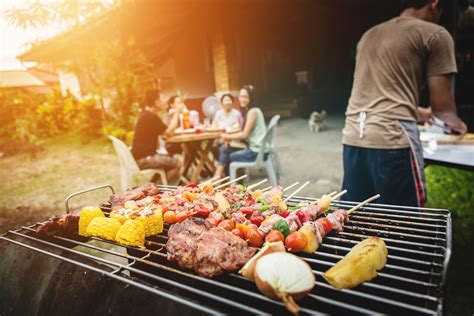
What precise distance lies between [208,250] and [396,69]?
97.1 inches

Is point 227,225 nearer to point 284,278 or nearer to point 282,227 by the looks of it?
point 282,227

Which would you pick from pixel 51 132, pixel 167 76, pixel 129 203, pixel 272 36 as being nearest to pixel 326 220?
pixel 129 203

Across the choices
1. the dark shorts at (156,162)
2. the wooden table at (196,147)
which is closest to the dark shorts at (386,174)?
the wooden table at (196,147)

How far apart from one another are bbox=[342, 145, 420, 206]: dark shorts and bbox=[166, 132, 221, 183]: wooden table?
4049 mm

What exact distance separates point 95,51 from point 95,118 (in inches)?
148

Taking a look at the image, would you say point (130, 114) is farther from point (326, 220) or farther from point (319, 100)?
point (326, 220)

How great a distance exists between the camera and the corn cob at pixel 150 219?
2.15 meters

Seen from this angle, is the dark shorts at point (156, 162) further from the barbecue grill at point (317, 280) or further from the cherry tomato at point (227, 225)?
the cherry tomato at point (227, 225)

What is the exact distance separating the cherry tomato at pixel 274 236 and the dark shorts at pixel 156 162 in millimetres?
5116

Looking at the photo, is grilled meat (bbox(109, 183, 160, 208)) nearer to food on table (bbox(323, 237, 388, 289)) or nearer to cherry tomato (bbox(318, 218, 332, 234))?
cherry tomato (bbox(318, 218, 332, 234))

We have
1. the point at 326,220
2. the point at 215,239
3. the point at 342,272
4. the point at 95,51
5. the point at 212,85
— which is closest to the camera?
the point at 342,272

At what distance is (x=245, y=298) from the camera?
184 cm

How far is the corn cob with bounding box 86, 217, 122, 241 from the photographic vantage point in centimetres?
215

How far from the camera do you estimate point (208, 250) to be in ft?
5.62
